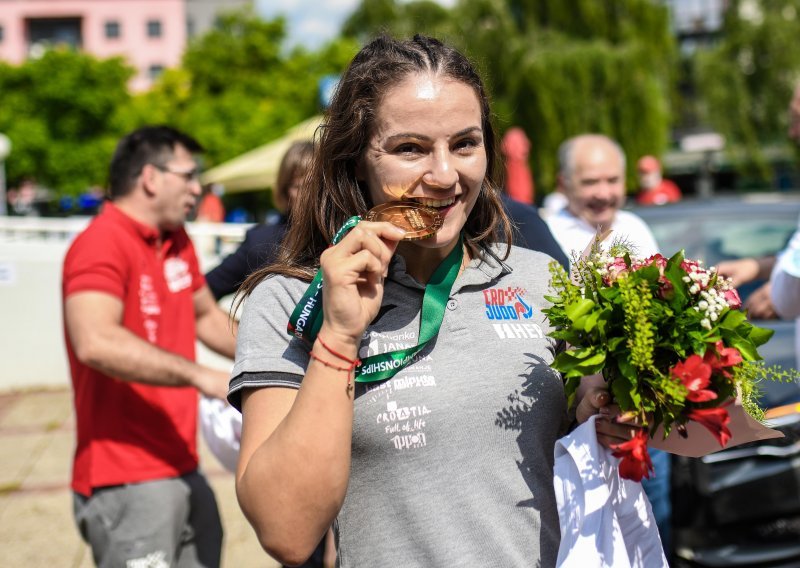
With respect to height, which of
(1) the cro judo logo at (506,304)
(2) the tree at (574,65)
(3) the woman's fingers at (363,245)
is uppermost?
(2) the tree at (574,65)

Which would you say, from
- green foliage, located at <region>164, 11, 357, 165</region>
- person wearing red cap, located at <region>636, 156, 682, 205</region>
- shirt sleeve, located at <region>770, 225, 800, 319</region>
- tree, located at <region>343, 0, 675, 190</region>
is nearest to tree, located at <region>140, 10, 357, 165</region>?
green foliage, located at <region>164, 11, 357, 165</region>

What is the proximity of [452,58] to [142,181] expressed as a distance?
2.15 metres

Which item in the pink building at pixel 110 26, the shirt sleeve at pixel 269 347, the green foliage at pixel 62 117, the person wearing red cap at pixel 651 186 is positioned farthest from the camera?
the pink building at pixel 110 26

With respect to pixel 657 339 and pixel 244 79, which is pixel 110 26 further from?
pixel 657 339

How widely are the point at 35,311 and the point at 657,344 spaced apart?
8.88 metres

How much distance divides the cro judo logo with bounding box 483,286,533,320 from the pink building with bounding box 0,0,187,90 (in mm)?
73494

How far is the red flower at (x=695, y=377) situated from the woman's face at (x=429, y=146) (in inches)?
21.5

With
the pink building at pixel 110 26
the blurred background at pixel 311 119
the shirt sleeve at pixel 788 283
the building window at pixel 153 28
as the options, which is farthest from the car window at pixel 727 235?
the building window at pixel 153 28

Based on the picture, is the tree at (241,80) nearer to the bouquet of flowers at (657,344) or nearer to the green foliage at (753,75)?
the green foliage at (753,75)

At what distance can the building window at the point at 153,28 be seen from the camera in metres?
71.1

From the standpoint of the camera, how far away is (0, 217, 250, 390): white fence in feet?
30.6

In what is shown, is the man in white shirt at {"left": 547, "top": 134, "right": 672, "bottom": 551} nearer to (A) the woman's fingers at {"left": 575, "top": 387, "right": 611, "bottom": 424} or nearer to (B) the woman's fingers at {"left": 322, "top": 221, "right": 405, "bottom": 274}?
(A) the woman's fingers at {"left": 575, "top": 387, "right": 611, "bottom": 424}

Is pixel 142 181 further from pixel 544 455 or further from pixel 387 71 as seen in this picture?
pixel 544 455

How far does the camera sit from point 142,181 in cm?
366
